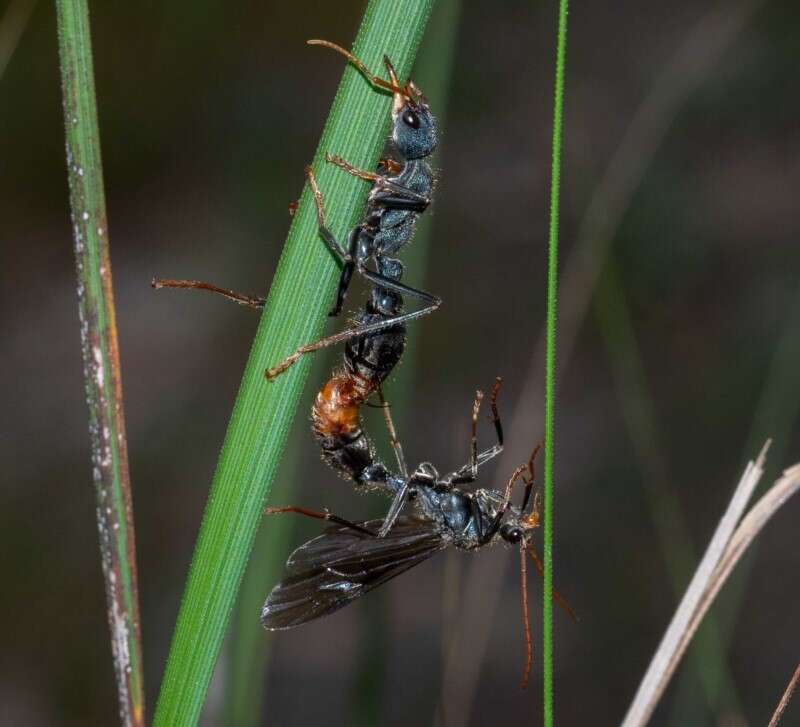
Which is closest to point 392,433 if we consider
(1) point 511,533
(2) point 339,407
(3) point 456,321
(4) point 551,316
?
(2) point 339,407

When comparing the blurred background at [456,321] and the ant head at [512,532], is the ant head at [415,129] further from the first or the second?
the blurred background at [456,321]

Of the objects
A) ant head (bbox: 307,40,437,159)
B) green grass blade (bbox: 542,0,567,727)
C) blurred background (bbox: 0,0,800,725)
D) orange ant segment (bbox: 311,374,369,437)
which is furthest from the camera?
blurred background (bbox: 0,0,800,725)

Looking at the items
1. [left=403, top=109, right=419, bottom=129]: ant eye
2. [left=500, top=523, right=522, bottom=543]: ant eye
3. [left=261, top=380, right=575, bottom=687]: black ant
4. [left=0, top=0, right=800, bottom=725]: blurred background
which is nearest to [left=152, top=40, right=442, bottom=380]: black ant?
[left=403, top=109, right=419, bottom=129]: ant eye

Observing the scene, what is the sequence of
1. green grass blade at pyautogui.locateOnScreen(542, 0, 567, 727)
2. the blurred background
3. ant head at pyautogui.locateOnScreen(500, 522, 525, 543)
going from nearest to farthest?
green grass blade at pyautogui.locateOnScreen(542, 0, 567, 727), ant head at pyautogui.locateOnScreen(500, 522, 525, 543), the blurred background

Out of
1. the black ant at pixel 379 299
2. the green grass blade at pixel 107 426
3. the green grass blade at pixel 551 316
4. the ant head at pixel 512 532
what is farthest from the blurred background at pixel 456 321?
the green grass blade at pixel 107 426

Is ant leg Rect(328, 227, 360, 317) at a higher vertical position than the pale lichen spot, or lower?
higher

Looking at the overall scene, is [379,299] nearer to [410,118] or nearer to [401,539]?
[410,118]

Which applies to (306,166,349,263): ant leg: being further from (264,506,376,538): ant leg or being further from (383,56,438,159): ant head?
(264,506,376,538): ant leg
